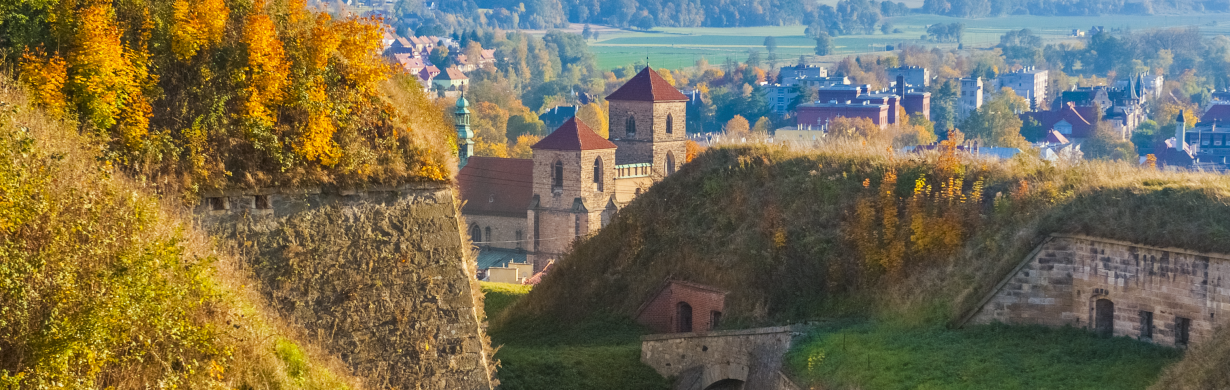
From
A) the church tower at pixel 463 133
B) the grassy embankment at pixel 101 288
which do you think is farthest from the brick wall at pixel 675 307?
the church tower at pixel 463 133

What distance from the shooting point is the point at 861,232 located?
70.0 feet

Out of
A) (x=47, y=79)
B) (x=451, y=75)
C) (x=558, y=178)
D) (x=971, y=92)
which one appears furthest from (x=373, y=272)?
(x=451, y=75)

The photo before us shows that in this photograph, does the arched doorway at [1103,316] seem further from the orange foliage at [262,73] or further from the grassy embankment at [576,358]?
the orange foliage at [262,73]

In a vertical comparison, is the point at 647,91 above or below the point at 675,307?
above

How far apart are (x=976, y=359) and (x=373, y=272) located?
7.42m

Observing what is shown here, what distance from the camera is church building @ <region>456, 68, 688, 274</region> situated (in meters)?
63.2

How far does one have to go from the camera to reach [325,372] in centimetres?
1370

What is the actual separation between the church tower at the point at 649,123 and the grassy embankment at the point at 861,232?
39.3 m

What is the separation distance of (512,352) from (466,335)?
440 cm

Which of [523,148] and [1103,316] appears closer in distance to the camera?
[1103,316]

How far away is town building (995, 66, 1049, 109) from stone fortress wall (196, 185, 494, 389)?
145 metres

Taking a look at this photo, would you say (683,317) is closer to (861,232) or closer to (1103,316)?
(861,232)

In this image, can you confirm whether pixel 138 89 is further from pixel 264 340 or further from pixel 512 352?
pixel 512 352

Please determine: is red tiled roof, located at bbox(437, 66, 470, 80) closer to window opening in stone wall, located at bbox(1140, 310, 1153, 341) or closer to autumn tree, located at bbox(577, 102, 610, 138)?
autumn tree, located at bbox(577, 102, 610, 138)
